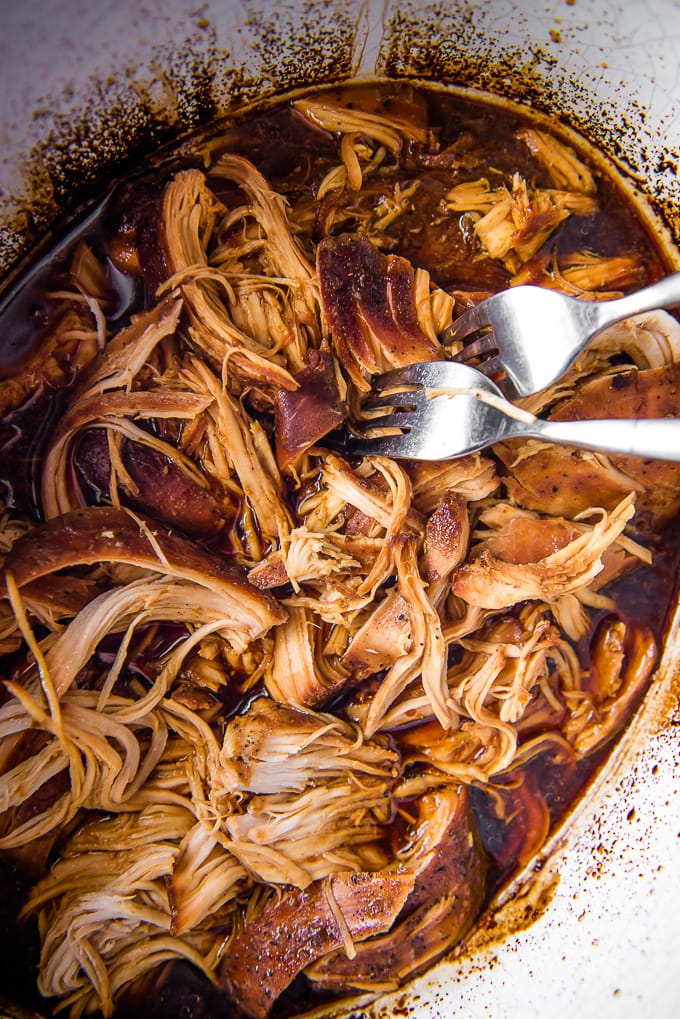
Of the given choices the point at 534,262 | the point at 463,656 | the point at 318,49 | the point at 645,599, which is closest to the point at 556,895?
the point at 463,656

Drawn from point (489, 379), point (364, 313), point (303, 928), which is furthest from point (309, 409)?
point (303, 928)

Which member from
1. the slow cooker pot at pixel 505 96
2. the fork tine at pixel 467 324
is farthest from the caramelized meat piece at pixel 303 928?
the fork tine at pixel 467 324

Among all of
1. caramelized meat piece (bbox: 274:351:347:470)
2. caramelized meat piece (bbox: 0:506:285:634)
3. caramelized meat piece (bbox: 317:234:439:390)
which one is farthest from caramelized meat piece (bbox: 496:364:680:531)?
caramelized meat piece (bbox: 0:506:285:634)

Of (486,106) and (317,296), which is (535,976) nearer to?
(317,296)

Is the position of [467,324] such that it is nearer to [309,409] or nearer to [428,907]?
[309,409]

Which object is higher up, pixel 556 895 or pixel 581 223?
pixel 581 223

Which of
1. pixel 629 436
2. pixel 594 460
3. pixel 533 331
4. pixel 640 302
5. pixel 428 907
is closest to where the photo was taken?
pixel 629 436
